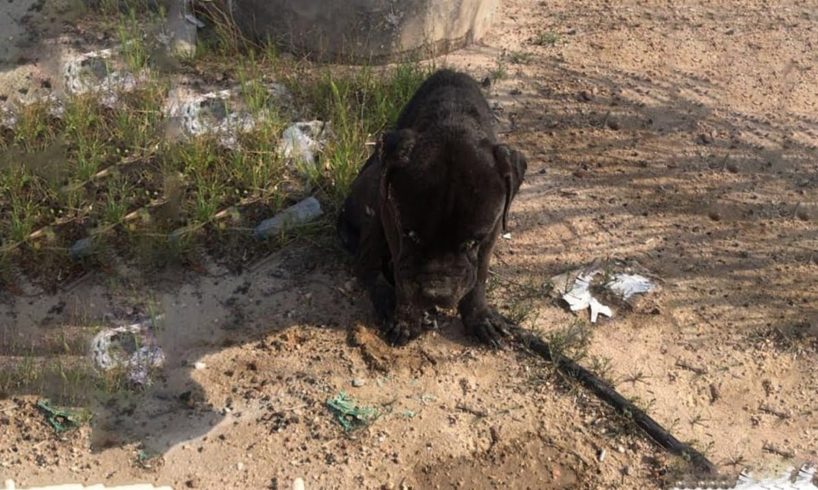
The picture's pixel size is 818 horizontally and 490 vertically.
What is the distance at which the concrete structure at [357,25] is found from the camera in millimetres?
7672

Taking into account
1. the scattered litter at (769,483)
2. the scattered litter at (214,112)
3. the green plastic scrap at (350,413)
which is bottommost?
the scattered litter at (769,483)

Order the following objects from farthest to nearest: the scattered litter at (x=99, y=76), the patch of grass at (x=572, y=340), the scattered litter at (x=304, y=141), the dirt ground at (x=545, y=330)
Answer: the scattered litter at (x=99, y=76) → the scattered litter at (x=304, y=141) → the patch of grass at (x=572, y=340) → the dirt ground at (x=545, y=330)

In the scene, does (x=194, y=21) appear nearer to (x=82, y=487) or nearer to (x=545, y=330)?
(x=545, y=330)

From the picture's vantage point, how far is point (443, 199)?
4477 mm

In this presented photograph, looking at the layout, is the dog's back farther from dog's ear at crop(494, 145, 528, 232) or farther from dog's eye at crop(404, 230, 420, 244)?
dog's eye at crop(404, 230, 420, 244)

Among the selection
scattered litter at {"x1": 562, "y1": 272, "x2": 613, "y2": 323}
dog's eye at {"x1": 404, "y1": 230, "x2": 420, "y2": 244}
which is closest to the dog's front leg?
scattered litter at {"x1": 562, "y1": 272, "x2": 613, "y2": 323}

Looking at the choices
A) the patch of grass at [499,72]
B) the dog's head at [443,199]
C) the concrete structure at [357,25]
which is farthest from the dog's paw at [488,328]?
the concrete structure at [357,25]

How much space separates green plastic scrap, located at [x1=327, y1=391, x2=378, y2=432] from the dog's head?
0.75 metres

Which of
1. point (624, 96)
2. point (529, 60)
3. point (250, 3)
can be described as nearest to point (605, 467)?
→ point (624, 96)

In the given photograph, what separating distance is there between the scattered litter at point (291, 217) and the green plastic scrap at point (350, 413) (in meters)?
1.56

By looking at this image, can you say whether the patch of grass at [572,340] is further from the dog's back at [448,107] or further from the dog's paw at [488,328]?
the dog's back at [448,107]

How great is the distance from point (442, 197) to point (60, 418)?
253 cm

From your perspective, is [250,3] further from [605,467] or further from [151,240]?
[605,467]

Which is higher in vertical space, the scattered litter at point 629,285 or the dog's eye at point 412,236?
the dog's eye at point 412,236
